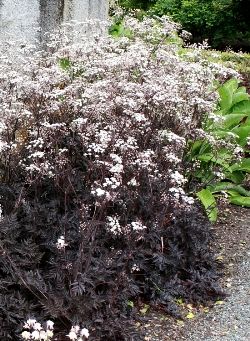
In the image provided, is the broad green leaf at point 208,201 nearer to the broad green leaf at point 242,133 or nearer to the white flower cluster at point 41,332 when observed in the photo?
the broad green leaf at point 242,133

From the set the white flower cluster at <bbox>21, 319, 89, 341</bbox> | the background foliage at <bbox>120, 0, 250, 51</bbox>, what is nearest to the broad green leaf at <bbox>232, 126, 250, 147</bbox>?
the white flower cluster at <bbox>21, 319, 89, 341</bbox>

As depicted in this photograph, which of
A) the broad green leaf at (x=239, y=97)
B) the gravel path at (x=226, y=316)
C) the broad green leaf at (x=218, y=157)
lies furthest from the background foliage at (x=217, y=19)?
the gravel path at (x=226, y=316)

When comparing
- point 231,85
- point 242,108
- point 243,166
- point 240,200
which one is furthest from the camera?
point 231,85

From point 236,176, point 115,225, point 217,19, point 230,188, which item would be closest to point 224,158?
point 230,188

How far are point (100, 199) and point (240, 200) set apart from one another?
2.31m

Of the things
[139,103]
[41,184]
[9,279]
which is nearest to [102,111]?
[139,103]

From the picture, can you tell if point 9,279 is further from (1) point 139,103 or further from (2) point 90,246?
(1) point 139,103

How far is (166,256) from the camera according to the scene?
4.07 metres

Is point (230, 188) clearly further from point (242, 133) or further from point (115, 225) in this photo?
point (115, 225)

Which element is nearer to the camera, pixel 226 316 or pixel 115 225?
pixel 115 225

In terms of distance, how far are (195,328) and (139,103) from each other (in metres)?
1.52

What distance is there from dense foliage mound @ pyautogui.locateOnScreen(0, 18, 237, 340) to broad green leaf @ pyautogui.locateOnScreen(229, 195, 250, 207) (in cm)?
95

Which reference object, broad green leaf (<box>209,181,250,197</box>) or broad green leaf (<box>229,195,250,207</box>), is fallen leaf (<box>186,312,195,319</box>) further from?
broad green leaf (<box>229,195,250,207</box>)

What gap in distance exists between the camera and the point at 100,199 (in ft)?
11.9
